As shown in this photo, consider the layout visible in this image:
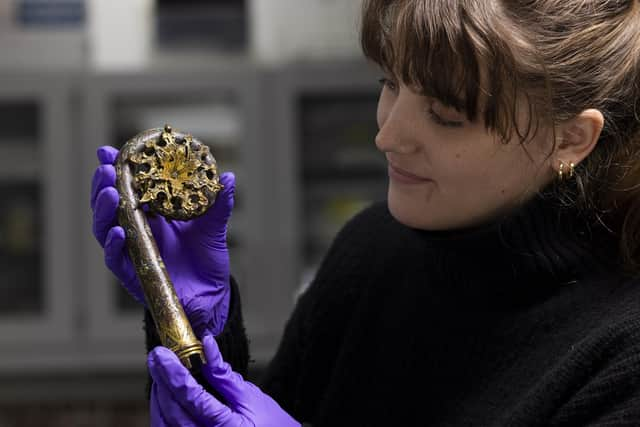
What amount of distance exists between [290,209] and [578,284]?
2531mm

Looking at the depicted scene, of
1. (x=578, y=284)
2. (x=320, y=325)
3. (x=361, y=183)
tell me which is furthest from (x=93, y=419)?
(x=578, y=284)

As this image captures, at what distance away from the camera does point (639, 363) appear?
1.12 metres

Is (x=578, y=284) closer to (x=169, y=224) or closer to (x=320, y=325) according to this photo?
(x=320, y=325)

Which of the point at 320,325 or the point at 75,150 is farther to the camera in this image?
the point at 75,150

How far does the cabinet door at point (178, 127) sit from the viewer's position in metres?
3.70

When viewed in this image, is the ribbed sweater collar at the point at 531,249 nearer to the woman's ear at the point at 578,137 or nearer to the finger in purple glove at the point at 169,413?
the woman's ear at the point at 578,137

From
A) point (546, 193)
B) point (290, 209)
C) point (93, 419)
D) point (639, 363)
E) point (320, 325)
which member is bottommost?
point (93, 419)

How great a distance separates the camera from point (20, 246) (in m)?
3.91

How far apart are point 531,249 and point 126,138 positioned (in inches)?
110

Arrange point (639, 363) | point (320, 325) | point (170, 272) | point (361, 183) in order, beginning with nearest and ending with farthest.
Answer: point (639, 363), point (170, 272), point (320, 325), point (361, 183)

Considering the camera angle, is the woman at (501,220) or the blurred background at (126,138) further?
the blurred background at (126,138)

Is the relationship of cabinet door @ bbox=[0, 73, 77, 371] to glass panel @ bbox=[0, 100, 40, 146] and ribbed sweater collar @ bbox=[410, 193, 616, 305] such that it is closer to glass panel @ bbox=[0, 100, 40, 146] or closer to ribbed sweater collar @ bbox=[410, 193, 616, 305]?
glass panel @ bbox=[0, 100, 40, 146]

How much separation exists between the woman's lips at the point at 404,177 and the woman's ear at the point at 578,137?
17 centimetres

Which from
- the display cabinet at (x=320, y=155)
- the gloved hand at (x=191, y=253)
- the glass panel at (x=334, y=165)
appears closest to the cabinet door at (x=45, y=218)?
the display cabinet at (x=320, y=155)
